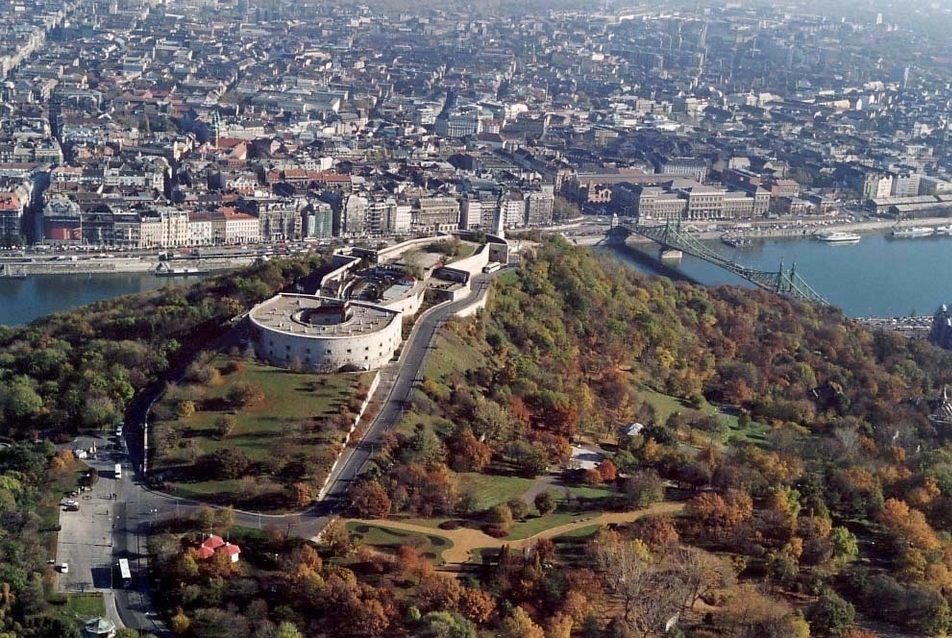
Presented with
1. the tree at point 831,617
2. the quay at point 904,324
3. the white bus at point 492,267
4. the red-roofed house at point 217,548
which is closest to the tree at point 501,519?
the red-roofed house at point 217,548

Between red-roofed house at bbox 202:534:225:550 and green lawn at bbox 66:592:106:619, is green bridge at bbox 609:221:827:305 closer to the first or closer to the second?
red-roofed house at bbox 202:534:225:550

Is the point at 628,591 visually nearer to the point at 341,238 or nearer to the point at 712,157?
the point at 341,238

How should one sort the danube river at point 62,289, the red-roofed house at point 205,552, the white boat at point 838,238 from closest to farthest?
the red-roofed house at point 205,552 < the danube river at point 62,289 < the white boat at point 838,238

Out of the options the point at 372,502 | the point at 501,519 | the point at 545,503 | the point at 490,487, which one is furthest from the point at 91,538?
the point at 545,503

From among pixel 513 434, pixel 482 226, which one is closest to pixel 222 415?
pixel 513 434

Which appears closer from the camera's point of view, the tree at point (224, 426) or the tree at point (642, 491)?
the tree at point (642, 491)

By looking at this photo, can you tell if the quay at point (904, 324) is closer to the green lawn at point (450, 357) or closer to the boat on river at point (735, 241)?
the boat on river at point (735, 241)

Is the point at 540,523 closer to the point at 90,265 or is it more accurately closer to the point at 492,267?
the point at 492,267
